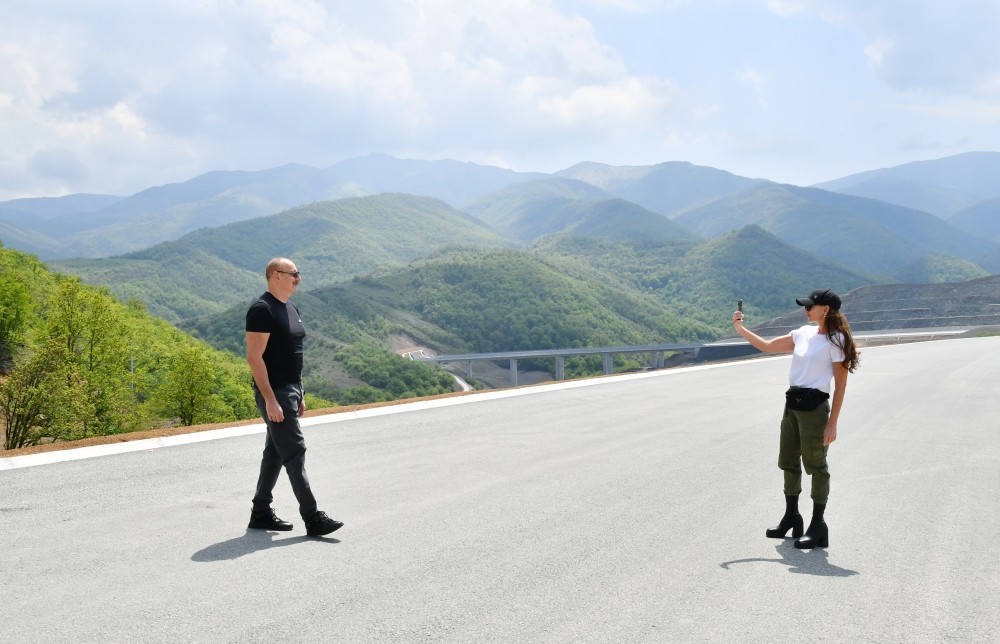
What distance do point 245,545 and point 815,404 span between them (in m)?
3.99

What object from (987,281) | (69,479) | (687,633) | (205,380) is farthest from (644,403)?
(987,281)

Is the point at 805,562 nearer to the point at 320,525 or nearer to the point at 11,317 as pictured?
the point at 320,525

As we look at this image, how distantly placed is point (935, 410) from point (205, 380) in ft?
75.4

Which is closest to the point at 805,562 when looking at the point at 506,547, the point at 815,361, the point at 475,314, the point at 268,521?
the point at 815,361

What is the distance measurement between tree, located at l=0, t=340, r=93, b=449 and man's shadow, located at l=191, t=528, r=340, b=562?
13099 mm

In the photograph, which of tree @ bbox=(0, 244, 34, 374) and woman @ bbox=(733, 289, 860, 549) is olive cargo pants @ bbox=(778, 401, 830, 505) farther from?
tree @ bbox=(0, 244, 34, 374)

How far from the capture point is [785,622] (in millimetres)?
4027

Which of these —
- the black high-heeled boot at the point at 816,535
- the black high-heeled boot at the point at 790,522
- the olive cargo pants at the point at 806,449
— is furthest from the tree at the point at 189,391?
the black high-heeled boot at the point at 816,535

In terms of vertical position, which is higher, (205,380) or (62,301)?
(62,301)

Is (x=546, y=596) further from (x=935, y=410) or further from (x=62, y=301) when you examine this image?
(x=62, y=301)

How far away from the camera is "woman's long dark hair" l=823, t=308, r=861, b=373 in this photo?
535cm

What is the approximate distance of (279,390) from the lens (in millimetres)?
5508

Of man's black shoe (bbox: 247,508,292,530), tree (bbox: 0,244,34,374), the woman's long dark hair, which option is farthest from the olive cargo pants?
tree (bbox: 0,244,34,374)

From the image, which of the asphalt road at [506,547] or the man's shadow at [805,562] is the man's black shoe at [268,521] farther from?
the man's shadow at [805,562]
